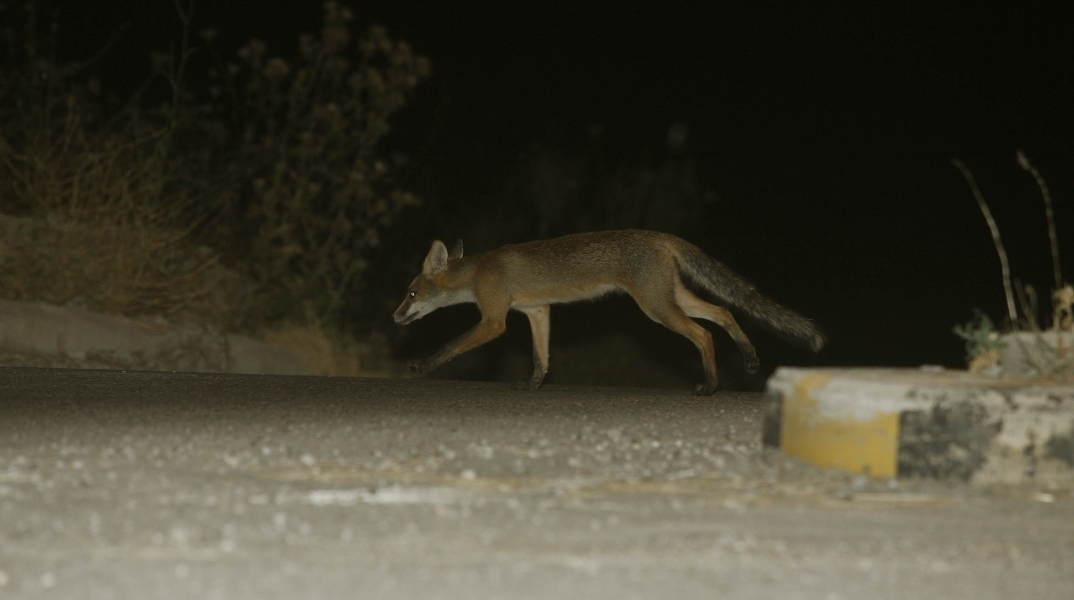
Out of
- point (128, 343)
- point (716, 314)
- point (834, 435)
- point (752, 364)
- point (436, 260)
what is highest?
point (436, 260)

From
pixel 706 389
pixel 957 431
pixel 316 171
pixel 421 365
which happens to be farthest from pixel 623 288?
pixel 957 431

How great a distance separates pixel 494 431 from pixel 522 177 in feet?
37.0

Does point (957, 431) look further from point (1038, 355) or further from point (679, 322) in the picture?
point (679, 322)

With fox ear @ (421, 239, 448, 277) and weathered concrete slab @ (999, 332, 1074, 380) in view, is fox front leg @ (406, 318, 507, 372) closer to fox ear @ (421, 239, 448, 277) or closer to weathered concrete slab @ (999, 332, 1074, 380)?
fox ear @ (421, 239, 448, 277)

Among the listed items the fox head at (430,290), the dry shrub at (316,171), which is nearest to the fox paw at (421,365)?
the fox head at (430,290)

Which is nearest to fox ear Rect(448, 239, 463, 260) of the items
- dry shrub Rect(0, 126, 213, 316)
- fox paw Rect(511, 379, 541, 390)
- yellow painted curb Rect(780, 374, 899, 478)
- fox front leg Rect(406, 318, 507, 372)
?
fox front leg Rect(406, 318, 507, 372)

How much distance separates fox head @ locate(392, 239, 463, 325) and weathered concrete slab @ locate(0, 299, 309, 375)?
177 cm

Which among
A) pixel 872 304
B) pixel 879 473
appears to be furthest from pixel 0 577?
pixel 872 304

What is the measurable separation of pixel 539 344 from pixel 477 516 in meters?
6.56

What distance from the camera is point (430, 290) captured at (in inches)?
451

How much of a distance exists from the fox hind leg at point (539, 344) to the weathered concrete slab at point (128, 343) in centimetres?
288

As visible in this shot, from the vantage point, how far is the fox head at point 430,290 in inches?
447

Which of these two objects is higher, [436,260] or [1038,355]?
[436,260]

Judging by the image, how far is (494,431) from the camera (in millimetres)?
6484
